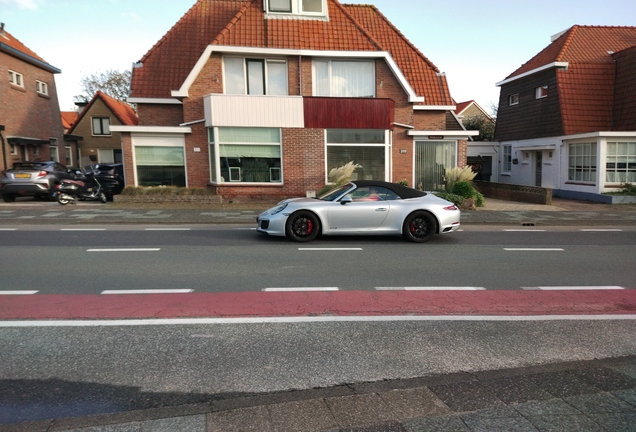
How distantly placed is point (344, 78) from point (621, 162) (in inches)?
458

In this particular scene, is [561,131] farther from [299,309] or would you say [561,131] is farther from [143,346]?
[143,346]

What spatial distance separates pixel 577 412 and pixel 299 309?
3062 millimetres

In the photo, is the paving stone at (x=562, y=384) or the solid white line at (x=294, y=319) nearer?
the paving stone at (x=562, y=384)

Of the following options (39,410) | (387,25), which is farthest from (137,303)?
(387,25)

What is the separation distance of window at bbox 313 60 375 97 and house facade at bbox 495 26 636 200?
9.23 m

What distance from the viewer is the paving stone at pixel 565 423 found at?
298 centimetres

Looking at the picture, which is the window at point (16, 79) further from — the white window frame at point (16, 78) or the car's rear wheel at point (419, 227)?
the car's rear wheel at point (419, 227)

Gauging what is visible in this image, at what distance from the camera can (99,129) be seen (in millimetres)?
39281

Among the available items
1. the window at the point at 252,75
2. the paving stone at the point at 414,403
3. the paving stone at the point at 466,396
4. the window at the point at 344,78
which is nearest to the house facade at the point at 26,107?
the window at the point at 252,75

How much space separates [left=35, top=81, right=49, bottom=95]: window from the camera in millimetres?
26156

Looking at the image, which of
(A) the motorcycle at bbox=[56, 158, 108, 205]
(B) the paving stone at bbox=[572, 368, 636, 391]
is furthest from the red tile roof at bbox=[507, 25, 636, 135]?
(A) the motorcycle at bbox=[56, 158, 108, 205]

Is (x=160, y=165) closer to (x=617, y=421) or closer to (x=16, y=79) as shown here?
(x=16, y=79)

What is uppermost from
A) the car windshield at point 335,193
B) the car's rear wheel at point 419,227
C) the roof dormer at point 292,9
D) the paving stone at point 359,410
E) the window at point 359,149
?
the roof dormer at point 292,9

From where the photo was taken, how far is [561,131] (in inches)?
823
